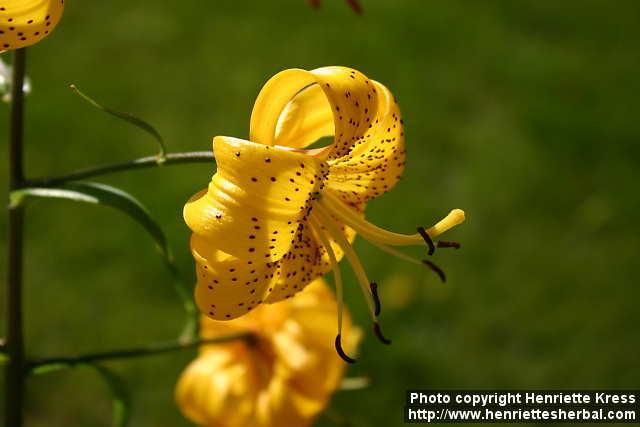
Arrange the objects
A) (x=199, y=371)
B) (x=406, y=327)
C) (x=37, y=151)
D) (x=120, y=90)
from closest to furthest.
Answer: (x=199, y=371) < (x=406, y=327) < (x=37, y=151) < (x=120, y=90)

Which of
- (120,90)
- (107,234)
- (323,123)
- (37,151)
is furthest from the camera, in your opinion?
(120,90)

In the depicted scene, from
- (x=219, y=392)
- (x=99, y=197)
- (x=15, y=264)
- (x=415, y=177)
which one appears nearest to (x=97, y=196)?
(x=99, y=197)

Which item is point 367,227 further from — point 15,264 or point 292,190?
point 15,264

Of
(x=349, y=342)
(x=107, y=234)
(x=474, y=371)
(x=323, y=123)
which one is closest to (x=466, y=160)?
(x=474, y=371)

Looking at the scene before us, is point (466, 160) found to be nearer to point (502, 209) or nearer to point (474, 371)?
point (502, 209)

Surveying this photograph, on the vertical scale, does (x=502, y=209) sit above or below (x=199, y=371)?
below

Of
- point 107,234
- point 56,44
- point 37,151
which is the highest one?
point 56,44

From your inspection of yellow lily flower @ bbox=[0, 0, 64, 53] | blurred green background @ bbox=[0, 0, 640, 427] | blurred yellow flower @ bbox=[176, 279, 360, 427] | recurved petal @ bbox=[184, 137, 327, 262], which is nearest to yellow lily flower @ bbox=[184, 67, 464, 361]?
recurved petal @ bbox=[184, 137, 327, 262]

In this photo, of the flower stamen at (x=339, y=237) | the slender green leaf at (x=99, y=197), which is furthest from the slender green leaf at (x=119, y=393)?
the flower stamen at (x=339, y=237)
